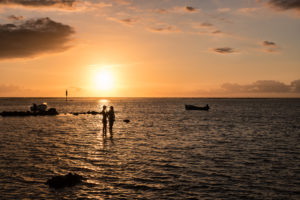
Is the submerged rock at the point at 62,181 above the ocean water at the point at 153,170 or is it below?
above

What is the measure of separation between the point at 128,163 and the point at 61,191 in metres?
6.45

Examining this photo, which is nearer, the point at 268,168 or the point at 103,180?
the point at 103,180

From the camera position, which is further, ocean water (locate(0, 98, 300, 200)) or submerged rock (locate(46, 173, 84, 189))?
submerged rock (locate(46, 173, 84, 189))

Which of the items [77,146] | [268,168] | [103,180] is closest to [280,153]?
[268,168]

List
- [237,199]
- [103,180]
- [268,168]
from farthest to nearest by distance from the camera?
[268,168] → [103,180] → [237,199]

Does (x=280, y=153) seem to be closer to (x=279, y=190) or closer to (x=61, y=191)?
(x=279, y=190)

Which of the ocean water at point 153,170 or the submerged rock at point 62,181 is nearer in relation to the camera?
the ocean water at point 153,170

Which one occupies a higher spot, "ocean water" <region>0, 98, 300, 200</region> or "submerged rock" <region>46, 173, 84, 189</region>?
"submerged rock" <region>46, 173, 84, 189</region>

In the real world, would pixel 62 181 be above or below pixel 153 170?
above

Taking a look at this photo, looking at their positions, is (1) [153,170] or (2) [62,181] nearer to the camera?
(2) [62,181]

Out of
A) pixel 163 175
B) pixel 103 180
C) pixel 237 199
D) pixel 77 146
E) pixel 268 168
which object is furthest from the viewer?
pixel 77 146

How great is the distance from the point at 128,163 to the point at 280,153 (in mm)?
13941

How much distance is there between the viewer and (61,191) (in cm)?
1305

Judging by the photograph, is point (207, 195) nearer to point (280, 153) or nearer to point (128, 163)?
point (128, 163)
